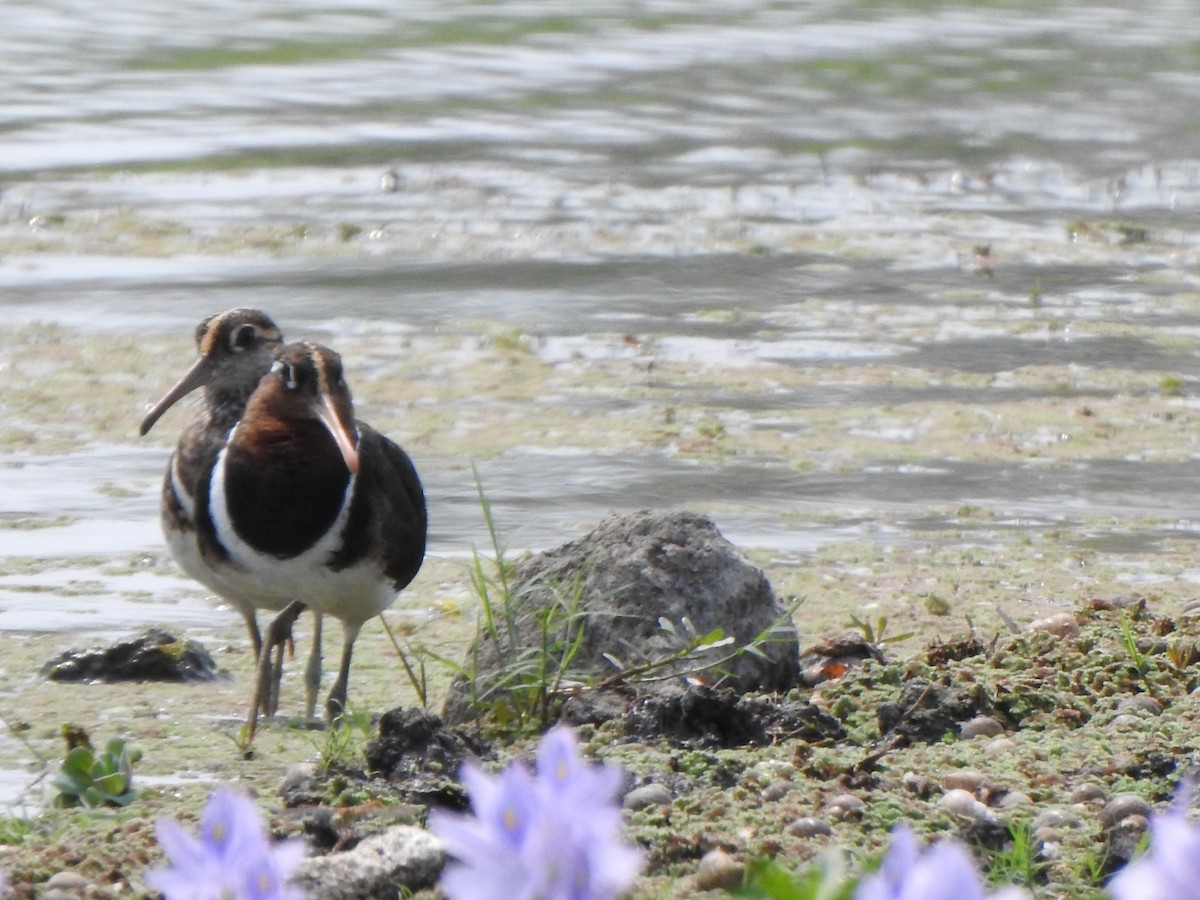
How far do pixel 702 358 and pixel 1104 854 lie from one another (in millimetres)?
5286

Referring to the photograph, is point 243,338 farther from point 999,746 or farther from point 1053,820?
point 1053,820

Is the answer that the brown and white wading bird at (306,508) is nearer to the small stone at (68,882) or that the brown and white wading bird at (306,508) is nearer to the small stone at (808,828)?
the small stone at (68,882)

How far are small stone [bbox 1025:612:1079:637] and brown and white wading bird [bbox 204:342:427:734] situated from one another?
1.57m

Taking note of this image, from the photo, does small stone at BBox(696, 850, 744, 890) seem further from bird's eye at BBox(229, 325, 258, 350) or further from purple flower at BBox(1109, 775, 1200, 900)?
bird's eye at BBox(229, 325, 258, 350)

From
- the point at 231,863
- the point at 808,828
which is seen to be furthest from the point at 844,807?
the point at 231,863

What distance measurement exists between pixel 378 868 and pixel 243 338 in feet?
8.75

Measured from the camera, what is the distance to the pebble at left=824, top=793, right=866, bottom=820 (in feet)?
12.2

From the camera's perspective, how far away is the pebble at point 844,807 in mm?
3711

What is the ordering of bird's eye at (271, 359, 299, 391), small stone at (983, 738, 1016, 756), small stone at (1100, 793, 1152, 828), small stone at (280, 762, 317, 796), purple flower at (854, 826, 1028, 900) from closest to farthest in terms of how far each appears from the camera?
purple flower at (854, 826, 1028, 900)
small stone at (1100, 793, 1152, 828)
small stone at (280, 762, 317, 796)
small stone at (983, 738, 1016, 756)
bird's eye at (271, 359, 299, 391)

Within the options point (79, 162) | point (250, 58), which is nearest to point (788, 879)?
point (79, 162)

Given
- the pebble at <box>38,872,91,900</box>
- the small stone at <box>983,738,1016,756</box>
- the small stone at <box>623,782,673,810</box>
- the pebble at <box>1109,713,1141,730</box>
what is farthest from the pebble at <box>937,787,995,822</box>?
the pebble at <box>38,872,91,900</box>

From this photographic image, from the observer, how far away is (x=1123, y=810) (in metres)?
3.63

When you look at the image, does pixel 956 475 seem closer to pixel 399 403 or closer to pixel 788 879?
pixel 399 403

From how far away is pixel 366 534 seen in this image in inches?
191
